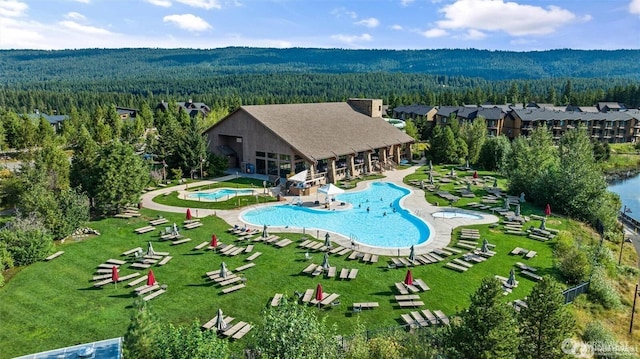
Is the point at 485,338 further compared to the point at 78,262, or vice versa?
the point at 78,262

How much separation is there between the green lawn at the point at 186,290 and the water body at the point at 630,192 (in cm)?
3271

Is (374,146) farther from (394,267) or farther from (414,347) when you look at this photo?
(414,347)

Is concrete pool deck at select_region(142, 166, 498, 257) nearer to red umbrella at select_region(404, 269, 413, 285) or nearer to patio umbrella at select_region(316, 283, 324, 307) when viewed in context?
red umbrella at select_region(404, 269, 413, 285)

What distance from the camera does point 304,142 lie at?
151 feet

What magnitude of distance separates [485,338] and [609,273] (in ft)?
61.7

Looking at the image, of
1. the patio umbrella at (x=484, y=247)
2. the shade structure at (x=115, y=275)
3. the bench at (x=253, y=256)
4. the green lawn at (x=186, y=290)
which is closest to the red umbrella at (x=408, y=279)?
the green lawn at (x=186, y=290)

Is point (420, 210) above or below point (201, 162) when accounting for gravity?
below

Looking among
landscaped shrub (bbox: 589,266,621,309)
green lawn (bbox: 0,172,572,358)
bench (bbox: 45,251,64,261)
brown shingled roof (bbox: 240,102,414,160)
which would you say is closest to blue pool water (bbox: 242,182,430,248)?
green lawn (bbox: 0,172,572,358)

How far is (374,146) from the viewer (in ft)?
170

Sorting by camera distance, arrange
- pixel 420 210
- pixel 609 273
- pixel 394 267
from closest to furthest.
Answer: pixel 394 267 < pixel 609 273 < pixel 420 210

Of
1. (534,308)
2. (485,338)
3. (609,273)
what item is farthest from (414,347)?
(609,273)

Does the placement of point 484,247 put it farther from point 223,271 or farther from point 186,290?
point 186,290

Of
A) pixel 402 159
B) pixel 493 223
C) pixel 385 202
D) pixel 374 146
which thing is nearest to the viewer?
pixel 493 223

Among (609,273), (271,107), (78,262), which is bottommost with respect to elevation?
(609,273)
